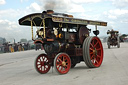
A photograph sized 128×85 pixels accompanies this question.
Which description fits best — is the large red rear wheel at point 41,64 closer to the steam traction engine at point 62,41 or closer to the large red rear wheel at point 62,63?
the steam traction engine at point 62,41

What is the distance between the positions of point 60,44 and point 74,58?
3.74ft

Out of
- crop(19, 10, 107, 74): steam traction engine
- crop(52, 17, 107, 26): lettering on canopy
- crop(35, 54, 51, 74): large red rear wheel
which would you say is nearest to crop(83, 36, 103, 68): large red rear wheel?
crop(19, 10, 107, 74): steam traction engine

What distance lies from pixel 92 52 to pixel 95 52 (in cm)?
24

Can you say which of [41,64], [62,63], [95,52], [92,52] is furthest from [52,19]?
[95,52]

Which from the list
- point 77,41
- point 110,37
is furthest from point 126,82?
point 110,37

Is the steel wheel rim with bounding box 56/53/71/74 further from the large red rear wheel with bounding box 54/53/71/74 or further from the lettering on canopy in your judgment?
the lettering on canopy

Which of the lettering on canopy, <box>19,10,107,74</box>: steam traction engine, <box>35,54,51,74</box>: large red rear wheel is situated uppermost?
the lettering on canopy

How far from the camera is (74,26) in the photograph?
369 inches

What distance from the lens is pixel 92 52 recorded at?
9016mm

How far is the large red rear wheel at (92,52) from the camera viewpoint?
8445 millimetres

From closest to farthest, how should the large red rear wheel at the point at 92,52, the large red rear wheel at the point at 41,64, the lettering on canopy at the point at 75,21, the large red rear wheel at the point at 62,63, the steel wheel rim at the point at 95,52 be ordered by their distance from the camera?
the large red rear wheel at the point at 62,63 < the lettering on canopy at the point at 75,21 < the large red rear wheel at the point at 41,64 < the large red rear wheel at the point at 92,52 < the steel wheel rim at the point at 95,52

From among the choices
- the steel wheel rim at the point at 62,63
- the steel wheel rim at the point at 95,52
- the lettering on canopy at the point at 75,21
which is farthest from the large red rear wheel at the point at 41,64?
the steel wheel rim at the point at 95,52

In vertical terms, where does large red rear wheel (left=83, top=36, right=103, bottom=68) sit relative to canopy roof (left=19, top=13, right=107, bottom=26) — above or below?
below

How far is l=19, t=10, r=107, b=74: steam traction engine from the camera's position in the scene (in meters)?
7.66
